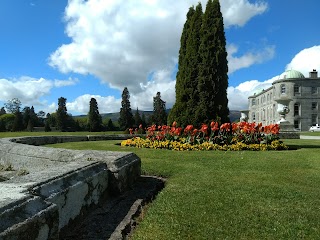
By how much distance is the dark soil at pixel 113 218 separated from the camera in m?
3.20

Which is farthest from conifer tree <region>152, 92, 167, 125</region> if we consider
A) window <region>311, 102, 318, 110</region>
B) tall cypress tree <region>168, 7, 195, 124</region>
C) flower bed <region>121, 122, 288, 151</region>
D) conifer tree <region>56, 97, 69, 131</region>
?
flower bed <region>121, 122, 288, 151</region>

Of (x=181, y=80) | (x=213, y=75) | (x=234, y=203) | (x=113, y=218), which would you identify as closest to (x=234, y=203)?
(x=234, y=203)

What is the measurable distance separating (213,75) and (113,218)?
34.5 feet

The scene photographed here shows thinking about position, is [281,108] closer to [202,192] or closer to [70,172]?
[202,192]

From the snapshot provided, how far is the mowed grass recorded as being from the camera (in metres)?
3.39

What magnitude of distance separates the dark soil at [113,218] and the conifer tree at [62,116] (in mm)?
64751

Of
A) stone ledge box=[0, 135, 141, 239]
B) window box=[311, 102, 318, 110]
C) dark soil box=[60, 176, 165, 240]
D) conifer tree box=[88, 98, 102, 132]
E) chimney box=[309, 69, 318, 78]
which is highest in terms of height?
chimney box=[309, 69, 318, 78]

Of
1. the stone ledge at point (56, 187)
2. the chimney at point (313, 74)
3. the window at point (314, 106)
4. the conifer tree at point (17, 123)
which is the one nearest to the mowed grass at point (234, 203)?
the stone ledge at point (56, 187)

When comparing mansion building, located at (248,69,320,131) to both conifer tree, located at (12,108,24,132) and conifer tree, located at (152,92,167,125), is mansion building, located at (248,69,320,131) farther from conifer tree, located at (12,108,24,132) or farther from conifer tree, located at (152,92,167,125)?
conifer tree, located at (12,108,24,132)

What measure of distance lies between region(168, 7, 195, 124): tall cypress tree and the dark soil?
9107mm

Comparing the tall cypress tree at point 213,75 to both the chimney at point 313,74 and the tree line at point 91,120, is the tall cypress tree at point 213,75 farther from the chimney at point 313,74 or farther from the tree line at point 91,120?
the chimney at point 313,74

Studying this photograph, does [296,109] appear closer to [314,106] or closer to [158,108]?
[314,106]

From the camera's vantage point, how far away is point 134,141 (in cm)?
1323

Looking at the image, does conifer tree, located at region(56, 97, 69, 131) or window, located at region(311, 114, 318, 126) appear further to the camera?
conifer tree, located at region(56, 97, 69, 131)
